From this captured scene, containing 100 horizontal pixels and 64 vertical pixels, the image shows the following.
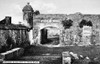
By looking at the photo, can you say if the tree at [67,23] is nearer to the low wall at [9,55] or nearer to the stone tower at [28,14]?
the stone tower at [28,14]

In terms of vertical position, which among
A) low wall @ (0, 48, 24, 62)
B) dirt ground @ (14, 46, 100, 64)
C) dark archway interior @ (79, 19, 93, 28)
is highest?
dark archway interior @ (79, 19, 93, 28)

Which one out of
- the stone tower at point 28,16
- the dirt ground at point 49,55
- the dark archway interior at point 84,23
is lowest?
the dirt ground at point 49,55

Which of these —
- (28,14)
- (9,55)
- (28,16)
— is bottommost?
(9,55)

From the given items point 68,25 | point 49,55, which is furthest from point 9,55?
point 68,25

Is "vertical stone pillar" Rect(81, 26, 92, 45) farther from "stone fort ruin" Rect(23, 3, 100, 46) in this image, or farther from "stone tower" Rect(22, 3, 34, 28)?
"stone tower" Rect(22, 3, 34, 28)

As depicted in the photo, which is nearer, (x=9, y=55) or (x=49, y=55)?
(x=9, y=55)

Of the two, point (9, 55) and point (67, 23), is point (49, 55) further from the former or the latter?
point (67, 23)

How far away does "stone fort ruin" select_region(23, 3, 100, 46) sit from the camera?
1862 cm

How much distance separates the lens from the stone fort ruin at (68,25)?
61.1 ft

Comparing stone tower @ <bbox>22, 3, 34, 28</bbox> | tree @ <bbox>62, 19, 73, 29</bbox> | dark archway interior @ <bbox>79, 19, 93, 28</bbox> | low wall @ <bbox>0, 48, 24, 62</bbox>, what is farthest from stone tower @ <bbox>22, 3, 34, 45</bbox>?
low wall @ <bbox>0, 48, 24, 62</bbox>

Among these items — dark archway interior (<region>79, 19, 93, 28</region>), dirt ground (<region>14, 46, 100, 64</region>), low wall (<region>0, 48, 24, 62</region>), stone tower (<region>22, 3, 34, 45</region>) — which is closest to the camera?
low wall (<region>0, 48, 24, 62</region>)

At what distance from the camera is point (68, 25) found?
61.6ft

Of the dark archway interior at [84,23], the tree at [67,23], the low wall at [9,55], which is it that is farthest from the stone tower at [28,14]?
the low wall at [9,55]

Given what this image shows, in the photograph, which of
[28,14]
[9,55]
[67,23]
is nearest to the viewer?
[9,55]
